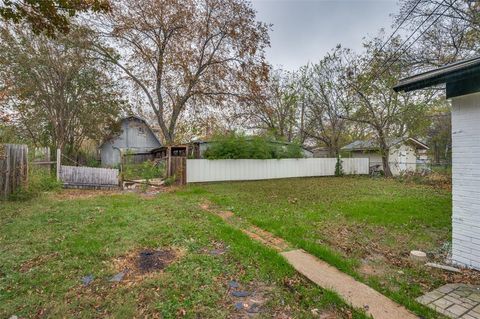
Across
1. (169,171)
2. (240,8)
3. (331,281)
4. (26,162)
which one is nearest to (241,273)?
(331,281)

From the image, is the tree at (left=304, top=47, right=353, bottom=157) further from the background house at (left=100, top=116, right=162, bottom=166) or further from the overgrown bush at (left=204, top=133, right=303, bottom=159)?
the background house at (left=100, top=116, right=162, bottom=166)

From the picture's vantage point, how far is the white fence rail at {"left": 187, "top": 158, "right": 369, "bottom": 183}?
1198 cm

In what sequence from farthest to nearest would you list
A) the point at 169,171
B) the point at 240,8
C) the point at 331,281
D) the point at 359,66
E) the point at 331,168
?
the point at 331,168, the point at 359,66, the point at 240,8, the point at 169,171, the point at 331,281

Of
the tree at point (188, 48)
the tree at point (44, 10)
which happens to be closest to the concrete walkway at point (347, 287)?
the tree at point (44, 10)

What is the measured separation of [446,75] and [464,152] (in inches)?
38.0

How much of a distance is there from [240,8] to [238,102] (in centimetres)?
479

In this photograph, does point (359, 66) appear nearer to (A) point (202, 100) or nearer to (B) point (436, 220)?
(A) point (202, 100)

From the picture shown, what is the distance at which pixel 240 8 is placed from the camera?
12.7 meters

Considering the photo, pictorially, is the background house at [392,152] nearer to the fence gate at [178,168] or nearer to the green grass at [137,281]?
the fence gate at [178,168]

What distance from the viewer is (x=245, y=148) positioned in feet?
42.9

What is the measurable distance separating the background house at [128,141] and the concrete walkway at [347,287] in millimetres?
18248

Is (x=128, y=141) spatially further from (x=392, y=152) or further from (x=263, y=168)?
(x=392, y=152)

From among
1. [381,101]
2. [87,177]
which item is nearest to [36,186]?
[87,177]

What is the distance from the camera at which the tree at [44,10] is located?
366 cm
